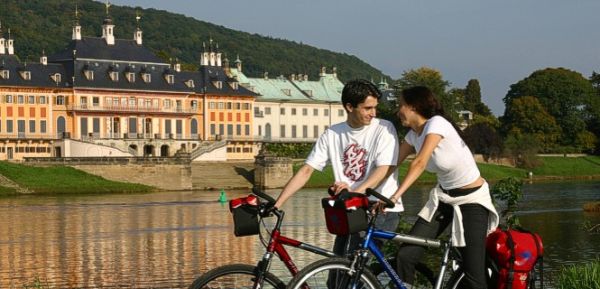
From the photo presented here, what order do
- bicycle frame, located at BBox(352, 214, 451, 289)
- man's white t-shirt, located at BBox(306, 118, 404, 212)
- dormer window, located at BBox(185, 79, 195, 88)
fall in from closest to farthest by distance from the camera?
bicycle frame, located at BBox(352, 214, 451, 289) < man's white t-shirt, located at BBox(306, 118, 404, 212) < dormer window, located at BBox(185, 79, 195, 88)

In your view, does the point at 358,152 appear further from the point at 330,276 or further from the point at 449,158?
the point at 330,276

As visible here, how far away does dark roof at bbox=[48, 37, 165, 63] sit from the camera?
310ft

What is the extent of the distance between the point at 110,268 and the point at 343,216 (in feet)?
46.1

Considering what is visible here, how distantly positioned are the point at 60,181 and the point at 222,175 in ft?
45.3

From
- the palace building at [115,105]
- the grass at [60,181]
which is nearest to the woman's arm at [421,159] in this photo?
the grass at [60,181]

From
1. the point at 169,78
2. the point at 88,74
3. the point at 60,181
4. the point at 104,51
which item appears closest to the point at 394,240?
the point at 60,181

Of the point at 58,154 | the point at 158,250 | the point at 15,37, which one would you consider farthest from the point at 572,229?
the point at 15,37

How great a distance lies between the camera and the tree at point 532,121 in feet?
343

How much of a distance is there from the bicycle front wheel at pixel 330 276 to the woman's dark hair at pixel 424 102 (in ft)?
5.18

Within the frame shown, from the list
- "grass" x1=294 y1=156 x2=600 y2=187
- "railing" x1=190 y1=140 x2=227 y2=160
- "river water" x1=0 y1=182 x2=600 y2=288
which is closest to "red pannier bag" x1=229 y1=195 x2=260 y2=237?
"river water" x1=0 y1=182 x2=600 y2=288

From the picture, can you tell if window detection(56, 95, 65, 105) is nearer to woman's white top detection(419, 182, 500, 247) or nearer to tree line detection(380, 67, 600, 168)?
tree line detection(380, 67, 600, 168)

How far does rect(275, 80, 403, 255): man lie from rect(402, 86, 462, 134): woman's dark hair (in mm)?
259

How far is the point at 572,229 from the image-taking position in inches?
1278

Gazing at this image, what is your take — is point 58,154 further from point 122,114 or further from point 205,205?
point 205,205
